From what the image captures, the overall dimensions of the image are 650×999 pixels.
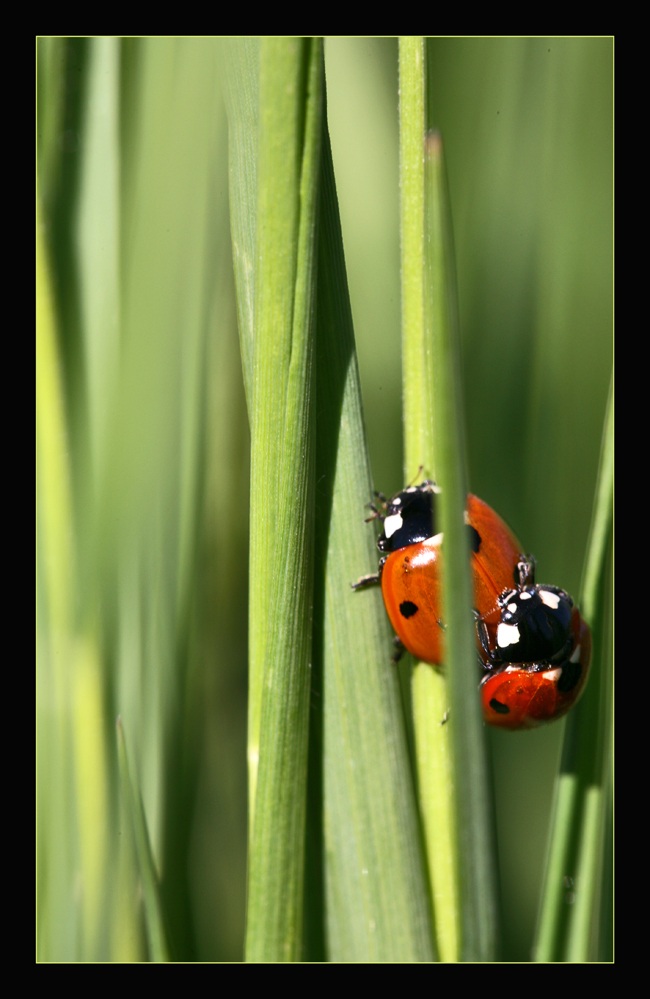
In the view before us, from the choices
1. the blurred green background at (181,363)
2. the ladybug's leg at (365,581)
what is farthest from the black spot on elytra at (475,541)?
the ladybug's leg at (365,581)

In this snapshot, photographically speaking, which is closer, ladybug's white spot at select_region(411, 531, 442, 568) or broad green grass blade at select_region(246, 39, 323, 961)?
broad green grass blade at select_region(246, 39, 323, 961)

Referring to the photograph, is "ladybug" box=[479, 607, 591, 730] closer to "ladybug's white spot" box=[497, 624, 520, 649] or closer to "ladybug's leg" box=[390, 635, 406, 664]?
"ladybug's white spot" box=[497, 624, 520, 649]

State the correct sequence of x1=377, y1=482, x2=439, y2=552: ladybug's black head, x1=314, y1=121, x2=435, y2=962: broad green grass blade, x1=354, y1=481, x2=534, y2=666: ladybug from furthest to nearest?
x1=377, y1=482, x2=439, y2=552: ladybug's black head, x1=354, y1=481, x2=534, y2=666: ladybug, x1=314, y1=121, x2=435, y2=962: broad green grass blade

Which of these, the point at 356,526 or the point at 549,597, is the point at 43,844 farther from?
the point at 549,597

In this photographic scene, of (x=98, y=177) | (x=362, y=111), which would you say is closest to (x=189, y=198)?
(x=98, y=177)

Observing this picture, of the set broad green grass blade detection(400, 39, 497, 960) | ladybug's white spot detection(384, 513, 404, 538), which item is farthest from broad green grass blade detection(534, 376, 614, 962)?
ladybug's white spot detection(384, 513, 404, 538)

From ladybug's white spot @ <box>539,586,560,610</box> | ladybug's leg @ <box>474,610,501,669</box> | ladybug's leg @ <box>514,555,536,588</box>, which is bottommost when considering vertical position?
ladybug's leg @ <box>474,610,501,669</box>

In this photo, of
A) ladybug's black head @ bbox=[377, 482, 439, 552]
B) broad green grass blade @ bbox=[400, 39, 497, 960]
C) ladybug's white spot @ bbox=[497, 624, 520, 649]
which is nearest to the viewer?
broad green grass blade @ bbox=[400, 39, 497, 960]

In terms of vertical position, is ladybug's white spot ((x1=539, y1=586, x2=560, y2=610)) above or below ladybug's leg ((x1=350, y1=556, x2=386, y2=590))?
above

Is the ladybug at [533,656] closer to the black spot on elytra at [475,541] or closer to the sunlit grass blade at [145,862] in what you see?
the black spot on elytra at [475,541]

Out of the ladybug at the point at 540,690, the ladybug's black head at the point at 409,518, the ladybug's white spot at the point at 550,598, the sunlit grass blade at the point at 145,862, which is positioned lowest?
the sunlit grass blade at the point at 145,862
